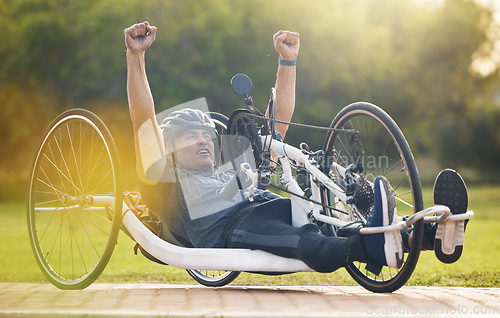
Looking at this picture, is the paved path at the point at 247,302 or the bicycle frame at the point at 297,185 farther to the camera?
the bicycle frame at the point at 297,185

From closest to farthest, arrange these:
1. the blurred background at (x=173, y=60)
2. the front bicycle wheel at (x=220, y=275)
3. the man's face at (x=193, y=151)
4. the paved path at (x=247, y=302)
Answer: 1. the paved path at (x=247, y=302)
2. the man's face at (x=193, y=151)
3. the front bicycle wheel at (x=220, y=275)
4. the blurred background at (x=173, y=60)

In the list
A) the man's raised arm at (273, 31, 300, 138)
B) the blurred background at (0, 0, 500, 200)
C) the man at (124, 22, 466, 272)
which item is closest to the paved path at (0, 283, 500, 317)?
the man at (124, 22, 466, 272)

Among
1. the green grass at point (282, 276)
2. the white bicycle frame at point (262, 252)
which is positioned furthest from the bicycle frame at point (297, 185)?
the green grass at point (282, 276)

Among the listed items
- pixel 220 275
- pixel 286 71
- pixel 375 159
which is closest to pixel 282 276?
pixel 220 275

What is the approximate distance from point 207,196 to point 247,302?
88 cm

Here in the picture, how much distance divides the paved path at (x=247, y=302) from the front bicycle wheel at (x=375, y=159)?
0.15 meters

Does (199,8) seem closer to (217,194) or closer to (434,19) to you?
(434,19)

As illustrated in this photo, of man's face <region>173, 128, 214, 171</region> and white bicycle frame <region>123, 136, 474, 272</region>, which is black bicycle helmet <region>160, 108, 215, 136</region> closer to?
man's face <region>173, 128, 214, 171</region>

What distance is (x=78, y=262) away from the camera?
355 inches

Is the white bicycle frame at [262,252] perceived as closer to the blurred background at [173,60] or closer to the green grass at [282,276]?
the green grass at [282,276]

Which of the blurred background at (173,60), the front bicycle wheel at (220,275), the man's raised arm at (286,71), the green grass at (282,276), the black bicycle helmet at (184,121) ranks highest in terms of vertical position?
the blurred background at (173,60)

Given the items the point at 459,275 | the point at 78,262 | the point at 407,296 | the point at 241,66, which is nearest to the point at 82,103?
the point at 241,66

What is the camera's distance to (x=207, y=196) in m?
4.71

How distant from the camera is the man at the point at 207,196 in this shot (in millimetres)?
3775
